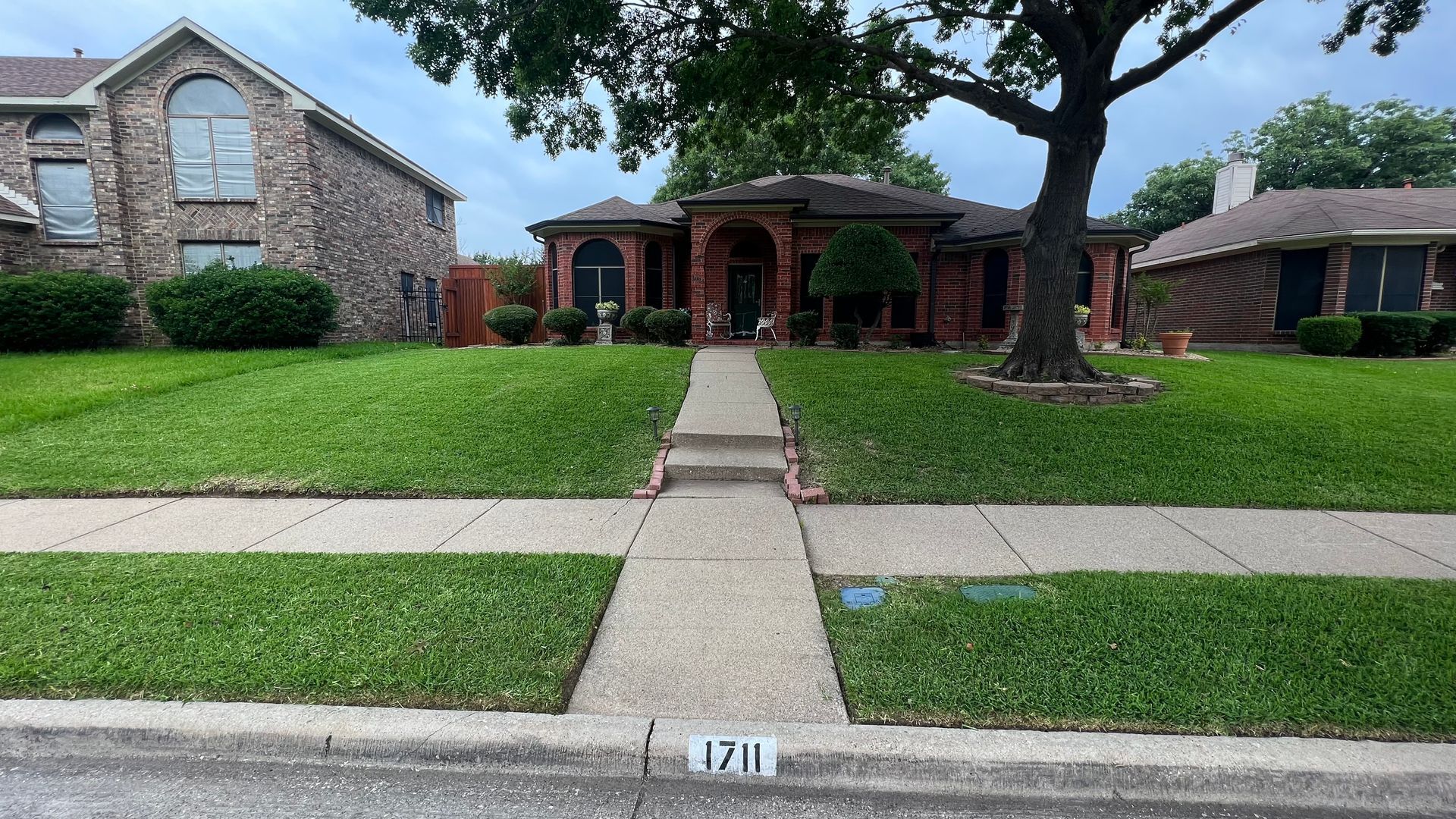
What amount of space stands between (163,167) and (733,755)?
20.4 m

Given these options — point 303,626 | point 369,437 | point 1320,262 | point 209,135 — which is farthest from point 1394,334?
point 209,135

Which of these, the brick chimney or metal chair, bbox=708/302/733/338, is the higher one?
the brick chimney

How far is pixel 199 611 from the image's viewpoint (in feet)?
11.1

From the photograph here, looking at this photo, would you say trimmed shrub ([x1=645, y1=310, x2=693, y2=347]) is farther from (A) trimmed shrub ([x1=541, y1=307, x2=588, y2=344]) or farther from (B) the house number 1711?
(B) the house number 1711

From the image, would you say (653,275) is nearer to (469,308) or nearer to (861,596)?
(469,308)

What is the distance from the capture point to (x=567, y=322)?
50.8ft

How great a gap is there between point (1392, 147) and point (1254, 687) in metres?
41.8

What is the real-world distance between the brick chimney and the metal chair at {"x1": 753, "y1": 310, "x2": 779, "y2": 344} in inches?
787

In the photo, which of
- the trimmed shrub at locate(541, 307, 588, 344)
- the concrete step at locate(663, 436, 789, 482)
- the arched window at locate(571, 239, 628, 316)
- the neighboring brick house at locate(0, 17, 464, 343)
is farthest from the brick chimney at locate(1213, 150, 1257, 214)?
the neighboring brick house at locate(0, 17, 464, 343)

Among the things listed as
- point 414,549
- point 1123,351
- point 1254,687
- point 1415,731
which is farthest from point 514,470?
point 1123,351

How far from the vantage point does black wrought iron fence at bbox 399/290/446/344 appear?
20469mm

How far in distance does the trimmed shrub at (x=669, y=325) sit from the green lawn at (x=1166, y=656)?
476 inches

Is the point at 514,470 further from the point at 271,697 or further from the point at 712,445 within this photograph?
the point at 271,697

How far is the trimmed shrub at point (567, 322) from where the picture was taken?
15.5 metres
